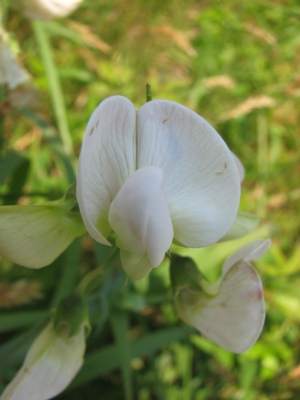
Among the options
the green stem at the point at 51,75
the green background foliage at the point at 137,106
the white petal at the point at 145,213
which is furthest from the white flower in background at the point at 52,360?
the green stem at the point at 51,75

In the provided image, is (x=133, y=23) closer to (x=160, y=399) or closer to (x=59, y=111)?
(x=59, y=111)

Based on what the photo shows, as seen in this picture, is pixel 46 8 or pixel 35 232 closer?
pixel 35 232

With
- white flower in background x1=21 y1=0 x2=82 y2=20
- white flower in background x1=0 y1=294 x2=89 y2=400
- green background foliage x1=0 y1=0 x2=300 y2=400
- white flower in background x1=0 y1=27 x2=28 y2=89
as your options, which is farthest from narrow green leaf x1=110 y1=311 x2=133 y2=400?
white flower in background x1=21 y1=0 x2=82 y2=20

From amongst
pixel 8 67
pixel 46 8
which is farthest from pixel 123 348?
pixel 46 8

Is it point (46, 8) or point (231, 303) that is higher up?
point (46, 8)

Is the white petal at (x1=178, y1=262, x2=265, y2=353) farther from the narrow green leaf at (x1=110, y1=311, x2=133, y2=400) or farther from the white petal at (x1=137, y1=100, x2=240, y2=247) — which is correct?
the narrow green leaf at (x1=110, y1=311, x2=133, y2=400)

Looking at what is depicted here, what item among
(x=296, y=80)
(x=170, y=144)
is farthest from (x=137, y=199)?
(x=296, y=80)

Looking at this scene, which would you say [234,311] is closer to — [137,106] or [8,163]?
[8,163]
